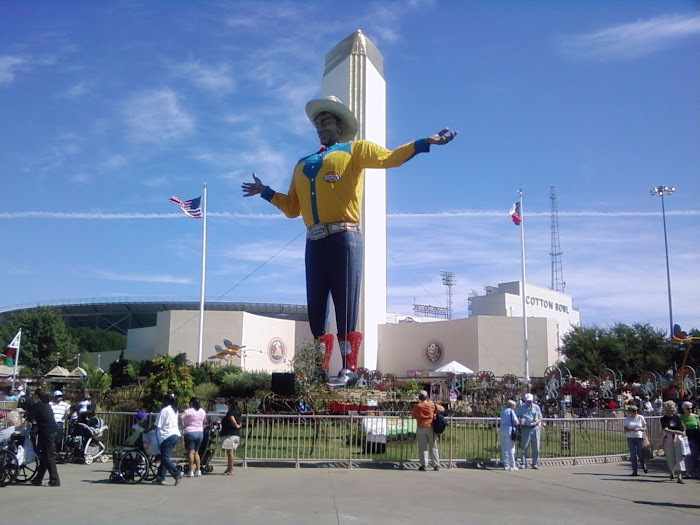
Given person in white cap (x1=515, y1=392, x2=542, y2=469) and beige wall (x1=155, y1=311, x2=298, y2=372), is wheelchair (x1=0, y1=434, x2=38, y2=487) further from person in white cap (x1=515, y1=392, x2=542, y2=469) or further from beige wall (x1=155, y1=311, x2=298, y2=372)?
beige wall (x1=155, y1=311, x2=298, y2=372)

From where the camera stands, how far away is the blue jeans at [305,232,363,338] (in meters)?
21.9

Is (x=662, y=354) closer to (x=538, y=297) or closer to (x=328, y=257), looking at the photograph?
(x=538, y=297)

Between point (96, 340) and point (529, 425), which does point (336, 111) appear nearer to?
point (529, 425)

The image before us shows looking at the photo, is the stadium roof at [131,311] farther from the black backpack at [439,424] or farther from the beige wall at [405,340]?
the black backpack at [439,424]

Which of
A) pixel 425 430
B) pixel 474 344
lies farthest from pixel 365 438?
pixel 474 344

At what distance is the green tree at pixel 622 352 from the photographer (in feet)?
128

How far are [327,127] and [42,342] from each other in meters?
38.8

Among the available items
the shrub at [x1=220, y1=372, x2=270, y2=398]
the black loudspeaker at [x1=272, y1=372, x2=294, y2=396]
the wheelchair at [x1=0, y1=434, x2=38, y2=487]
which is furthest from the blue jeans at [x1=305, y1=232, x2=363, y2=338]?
the wheelchair at [x1=0, y1=434, x2=38, y2=487]

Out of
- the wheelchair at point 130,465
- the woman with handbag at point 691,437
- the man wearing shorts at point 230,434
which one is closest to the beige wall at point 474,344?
the woman with handbag at point 691,437

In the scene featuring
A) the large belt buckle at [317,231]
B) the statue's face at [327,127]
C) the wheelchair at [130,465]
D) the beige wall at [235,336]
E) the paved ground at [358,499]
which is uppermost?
the statue's face at [327,127]

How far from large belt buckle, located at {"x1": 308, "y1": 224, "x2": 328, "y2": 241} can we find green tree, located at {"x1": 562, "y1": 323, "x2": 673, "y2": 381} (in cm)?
2311

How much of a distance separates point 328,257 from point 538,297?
3958 cm

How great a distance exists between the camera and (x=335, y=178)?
21.2m

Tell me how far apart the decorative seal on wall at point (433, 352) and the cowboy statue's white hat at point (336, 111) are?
22.1 meters
